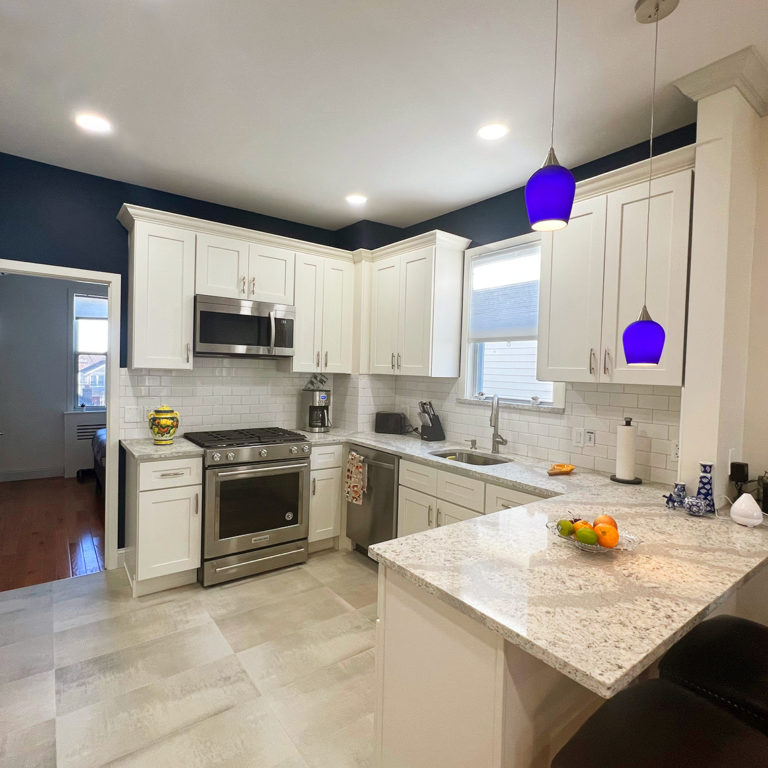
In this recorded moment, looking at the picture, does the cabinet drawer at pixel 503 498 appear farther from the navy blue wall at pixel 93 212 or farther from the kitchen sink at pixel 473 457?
the navy blue wall at pixel 93 212

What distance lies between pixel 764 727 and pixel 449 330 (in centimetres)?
287

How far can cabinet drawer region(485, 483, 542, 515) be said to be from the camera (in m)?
2.49

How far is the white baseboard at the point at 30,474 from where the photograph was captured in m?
5.62

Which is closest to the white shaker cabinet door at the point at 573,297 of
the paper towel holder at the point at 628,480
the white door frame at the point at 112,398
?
the paper towel holder at the point at 628,480

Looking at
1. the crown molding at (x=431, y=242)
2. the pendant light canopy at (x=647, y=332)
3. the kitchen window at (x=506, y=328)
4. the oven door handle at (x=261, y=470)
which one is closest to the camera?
the pendant light canopy at (x=647, y=332)

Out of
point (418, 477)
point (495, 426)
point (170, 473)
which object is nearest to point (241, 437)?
point (170, 473)

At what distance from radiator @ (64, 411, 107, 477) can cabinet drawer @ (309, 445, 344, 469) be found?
397 centimetres

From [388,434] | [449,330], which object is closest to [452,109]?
[449,330]

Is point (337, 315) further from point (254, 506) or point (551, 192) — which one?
point (551, 192)

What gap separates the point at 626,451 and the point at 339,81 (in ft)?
7.61

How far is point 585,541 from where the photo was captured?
1453 millimetres

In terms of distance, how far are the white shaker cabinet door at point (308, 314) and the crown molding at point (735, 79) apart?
105 inches

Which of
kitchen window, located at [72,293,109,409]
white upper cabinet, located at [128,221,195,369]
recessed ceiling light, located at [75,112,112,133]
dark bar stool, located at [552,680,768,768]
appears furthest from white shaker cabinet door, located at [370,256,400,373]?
kitchen window, located at [72,293,109,409]

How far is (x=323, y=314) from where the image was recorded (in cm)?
400
